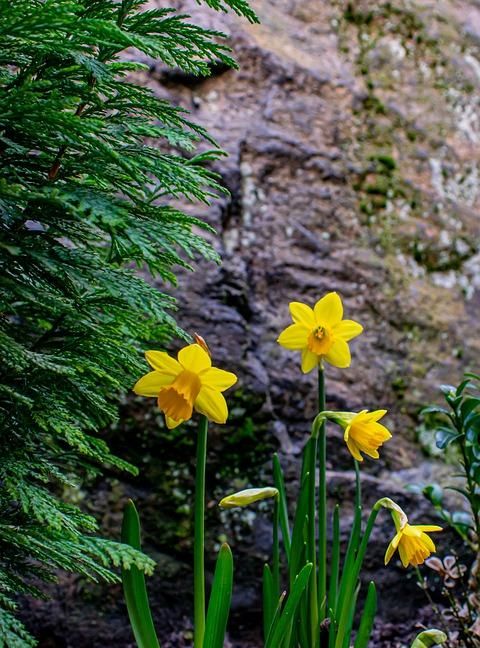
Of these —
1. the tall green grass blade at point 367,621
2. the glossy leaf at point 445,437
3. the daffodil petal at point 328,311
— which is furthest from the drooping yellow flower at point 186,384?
the glossy leaf at point 445,437

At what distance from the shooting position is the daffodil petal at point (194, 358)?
3.23 feet

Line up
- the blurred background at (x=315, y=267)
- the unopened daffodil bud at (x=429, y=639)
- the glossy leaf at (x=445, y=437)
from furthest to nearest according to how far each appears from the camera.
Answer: the blurred background at (x=315, y=267) < the glossy leaf at (x=445, y=437) < the unopened daffodil bud at (x=429, y=639)

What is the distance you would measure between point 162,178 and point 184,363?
30 centimetres

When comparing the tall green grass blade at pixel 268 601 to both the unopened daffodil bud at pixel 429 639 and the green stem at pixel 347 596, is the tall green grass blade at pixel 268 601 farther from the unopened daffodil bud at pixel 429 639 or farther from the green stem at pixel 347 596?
the unopened daffodil bud at pixel 429 639

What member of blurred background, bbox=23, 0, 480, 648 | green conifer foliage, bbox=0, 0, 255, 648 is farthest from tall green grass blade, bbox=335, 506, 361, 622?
blurred background, bbox=23, 0, 480, 648

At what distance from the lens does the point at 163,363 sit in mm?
1007

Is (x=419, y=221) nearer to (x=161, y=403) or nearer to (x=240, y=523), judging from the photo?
(x=240, y=523)

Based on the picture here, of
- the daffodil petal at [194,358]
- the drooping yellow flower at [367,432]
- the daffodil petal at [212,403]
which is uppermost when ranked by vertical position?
the daffodil petal at [194,358]

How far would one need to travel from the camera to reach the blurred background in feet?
6.05

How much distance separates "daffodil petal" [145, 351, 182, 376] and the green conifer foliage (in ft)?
0.20

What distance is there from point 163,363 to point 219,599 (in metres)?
0.40

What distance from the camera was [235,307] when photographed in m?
2.10

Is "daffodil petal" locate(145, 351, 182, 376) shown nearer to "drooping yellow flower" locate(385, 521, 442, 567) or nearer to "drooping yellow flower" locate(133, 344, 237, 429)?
"drooping yellow flower" locate(133, 344, 237, 429)

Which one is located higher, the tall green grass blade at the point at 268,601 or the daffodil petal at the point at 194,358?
the daffodil petal at the point at 194,358
